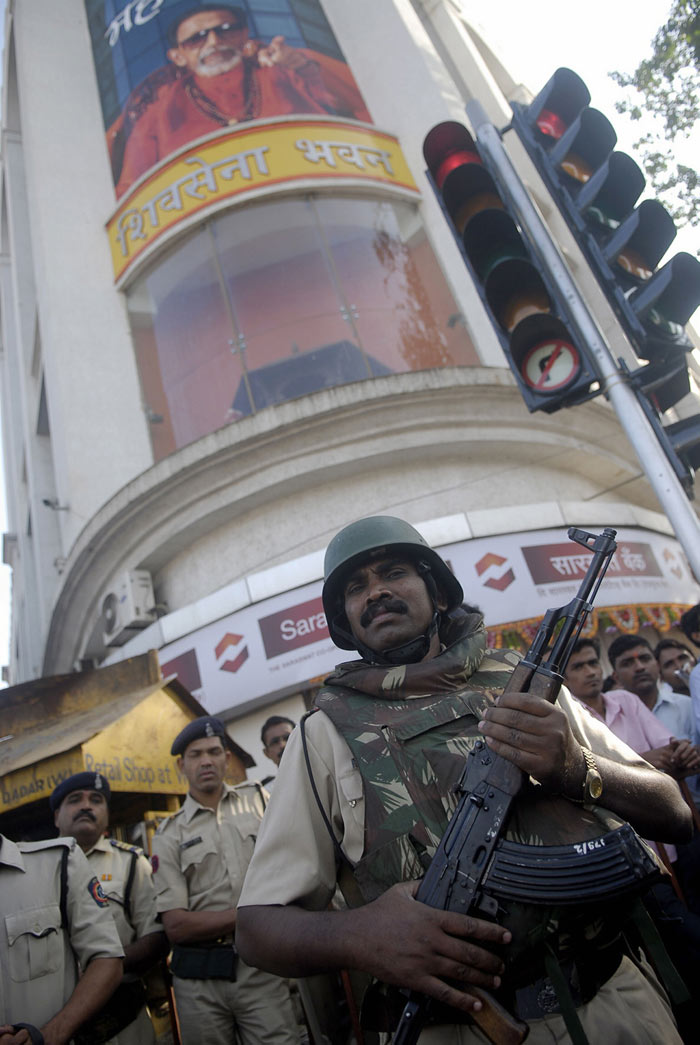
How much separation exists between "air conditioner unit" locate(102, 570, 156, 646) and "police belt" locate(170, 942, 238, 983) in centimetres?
551

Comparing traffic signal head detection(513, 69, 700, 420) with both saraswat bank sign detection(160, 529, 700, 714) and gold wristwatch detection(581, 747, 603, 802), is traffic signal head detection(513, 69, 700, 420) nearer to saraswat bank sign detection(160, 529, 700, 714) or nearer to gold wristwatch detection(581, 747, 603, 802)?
gold wristwatch detection(581, 747, 603, 802)

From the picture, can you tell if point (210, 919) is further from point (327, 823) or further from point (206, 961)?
point (327, 823)

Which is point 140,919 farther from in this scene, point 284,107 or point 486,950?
point 284,107

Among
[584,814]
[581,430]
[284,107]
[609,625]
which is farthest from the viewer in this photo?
[284,107]

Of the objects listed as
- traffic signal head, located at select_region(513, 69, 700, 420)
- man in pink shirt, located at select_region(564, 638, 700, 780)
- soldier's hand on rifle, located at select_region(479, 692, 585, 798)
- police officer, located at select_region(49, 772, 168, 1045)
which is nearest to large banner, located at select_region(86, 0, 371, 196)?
traffic signal head, located at select_region(513, 69, 700, 420)

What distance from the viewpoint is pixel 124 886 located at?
3.67 metres

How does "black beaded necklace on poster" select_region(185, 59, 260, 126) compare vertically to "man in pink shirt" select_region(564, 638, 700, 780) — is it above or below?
above

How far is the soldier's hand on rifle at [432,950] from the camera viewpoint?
1391 millimetres

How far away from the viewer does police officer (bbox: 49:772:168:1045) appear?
11.0 feet

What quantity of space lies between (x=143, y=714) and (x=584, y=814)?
15.7ft

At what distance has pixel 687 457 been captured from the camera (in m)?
3.56

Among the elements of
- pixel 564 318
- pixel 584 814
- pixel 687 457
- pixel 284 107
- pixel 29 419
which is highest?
pixel 284 107

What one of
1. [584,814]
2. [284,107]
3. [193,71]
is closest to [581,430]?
[284,107]

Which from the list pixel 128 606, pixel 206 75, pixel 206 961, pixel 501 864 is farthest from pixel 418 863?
pixel 206 75
